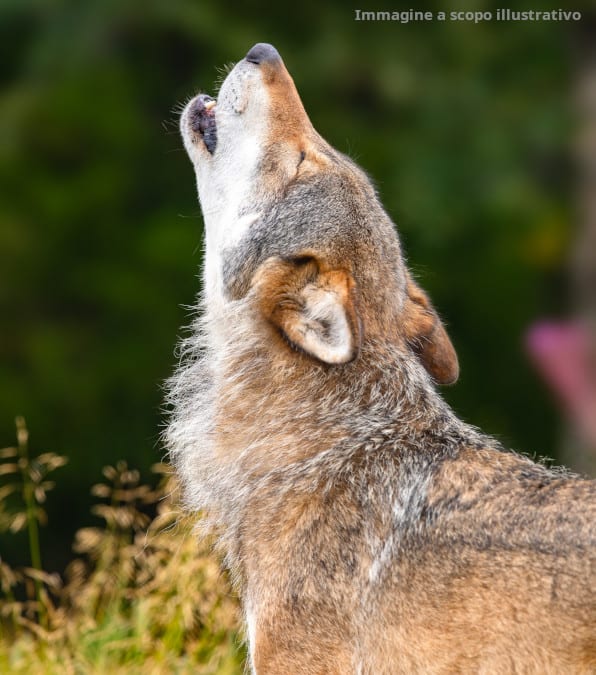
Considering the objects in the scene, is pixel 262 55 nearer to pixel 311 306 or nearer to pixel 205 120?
pixel 205 120

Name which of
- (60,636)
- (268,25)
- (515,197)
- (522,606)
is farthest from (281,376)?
(268,25)

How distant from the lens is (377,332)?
4566 mm

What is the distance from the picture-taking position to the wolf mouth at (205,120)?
16.5 ft

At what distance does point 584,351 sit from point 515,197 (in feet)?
10.3

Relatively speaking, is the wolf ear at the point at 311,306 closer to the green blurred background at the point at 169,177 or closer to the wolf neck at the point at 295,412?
the wolf neck at the point at 295,412

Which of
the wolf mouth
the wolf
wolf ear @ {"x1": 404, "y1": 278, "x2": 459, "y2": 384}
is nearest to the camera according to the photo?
the wolf

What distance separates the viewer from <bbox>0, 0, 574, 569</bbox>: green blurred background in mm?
11578

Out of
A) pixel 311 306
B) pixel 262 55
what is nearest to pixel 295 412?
pixel 311 306

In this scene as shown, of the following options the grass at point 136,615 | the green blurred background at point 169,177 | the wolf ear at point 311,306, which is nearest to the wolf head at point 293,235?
the wolf ear at point 311,306

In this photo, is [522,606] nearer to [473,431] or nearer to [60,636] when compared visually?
[473,431]

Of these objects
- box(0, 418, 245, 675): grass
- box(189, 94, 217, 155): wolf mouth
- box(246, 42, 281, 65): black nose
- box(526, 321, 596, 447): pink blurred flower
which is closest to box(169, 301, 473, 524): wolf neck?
box(0, 418, 245, 675): grass

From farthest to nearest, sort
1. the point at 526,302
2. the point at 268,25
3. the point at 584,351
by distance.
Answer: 1. the point at 526,302
2. the point at 268,25
3. the point at 584,351

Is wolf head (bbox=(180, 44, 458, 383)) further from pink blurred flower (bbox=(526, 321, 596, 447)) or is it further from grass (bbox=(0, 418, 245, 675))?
pink blurred flower (bbox=(526, 321, 596, 447))

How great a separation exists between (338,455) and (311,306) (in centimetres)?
55
